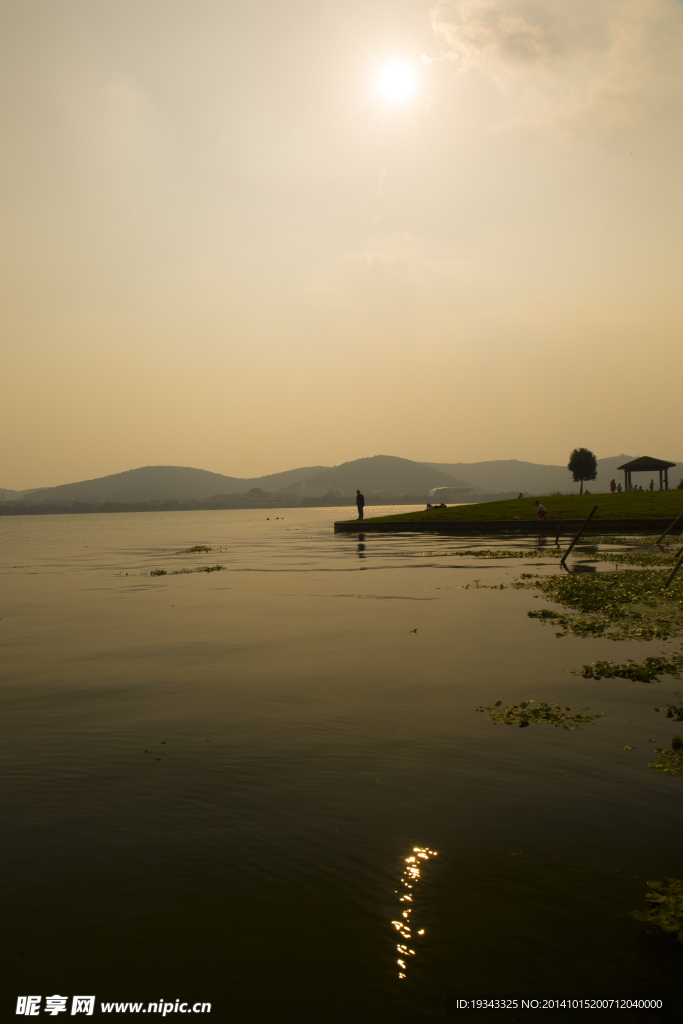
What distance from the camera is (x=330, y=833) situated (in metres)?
5.34

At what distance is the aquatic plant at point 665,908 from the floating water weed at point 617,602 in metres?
9.10

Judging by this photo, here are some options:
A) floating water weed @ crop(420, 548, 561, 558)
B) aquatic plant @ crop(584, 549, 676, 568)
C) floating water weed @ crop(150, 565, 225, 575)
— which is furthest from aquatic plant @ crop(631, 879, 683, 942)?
floating water weed @ crop(420, 548, 561, 558)

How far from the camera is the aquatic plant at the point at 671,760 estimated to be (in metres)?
6.55

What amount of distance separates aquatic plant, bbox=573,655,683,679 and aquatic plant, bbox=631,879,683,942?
5866mm

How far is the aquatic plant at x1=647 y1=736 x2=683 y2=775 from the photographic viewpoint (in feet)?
21.5

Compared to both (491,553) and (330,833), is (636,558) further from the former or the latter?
(330,833)

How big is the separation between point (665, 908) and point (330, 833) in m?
2.39

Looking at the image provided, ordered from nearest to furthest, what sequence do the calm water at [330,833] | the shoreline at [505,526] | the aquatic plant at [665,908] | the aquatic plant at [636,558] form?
the calm water at [330,833], the aquatic plant at [665,908], the aquatic plant at [636,558], the shoreline at [505,526]

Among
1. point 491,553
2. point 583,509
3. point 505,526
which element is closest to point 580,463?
point 583,509

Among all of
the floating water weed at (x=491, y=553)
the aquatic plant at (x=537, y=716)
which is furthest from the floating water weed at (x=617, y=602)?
the floating water weed at (x=491, y=553)

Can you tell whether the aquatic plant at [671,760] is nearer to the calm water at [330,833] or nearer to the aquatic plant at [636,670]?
the calm water at [330,833]

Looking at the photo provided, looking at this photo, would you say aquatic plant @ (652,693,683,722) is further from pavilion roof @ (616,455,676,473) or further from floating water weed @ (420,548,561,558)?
pavilion roof @ (616,455,676,473)

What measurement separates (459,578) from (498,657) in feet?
38.6

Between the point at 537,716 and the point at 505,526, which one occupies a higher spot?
the point at 505,526
